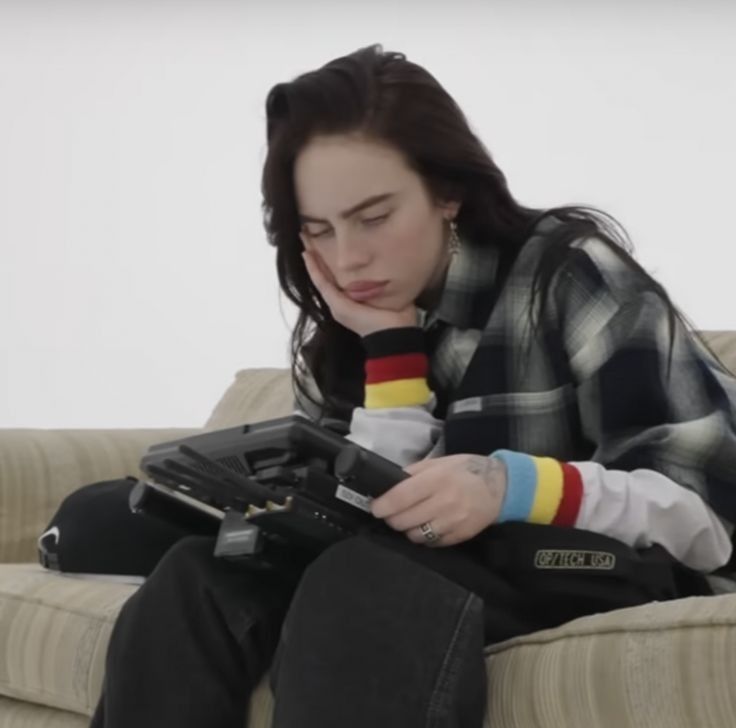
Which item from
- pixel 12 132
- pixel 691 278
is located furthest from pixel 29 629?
pixel 12 132

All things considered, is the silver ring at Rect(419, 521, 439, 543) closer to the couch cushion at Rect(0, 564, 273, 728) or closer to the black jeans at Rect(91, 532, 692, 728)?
the black jeans at Rect(91, 532, 692, 728)

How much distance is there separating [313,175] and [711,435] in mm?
432

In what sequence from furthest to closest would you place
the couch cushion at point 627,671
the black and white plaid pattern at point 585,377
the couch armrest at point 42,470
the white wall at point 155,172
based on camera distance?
the white wall at point 155,172 → the couch armrest at point 42,470 → the black and white plaid pattern at point 585,377 → the couch cushion at point 627,671

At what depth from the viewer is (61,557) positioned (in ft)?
5.11

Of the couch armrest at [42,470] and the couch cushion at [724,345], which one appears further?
the couch armrest at [42,470]

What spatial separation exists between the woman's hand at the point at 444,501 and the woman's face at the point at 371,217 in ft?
0.95

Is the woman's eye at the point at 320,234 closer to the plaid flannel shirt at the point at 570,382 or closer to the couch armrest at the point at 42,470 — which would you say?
the plaid flannel shirt at the point at 570,382

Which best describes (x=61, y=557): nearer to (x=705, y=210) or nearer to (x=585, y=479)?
(x=585, y=479)

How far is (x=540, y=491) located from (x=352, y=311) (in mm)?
338

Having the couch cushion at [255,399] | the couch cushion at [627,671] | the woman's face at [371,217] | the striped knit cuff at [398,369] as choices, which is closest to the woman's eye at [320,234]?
the woman's face at [371,217]

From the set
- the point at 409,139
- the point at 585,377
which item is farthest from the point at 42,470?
the point at 585,377

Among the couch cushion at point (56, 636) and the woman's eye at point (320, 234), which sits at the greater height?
the woman's eye at point (320, 234)

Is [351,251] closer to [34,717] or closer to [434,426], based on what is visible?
[434,426]

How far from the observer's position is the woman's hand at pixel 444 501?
1.10 m
